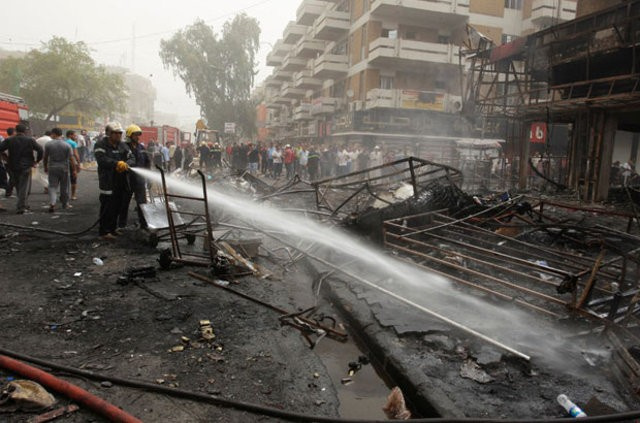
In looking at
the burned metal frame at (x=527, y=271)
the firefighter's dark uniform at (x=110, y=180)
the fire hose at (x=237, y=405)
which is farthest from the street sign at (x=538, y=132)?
the fire hose at (x=237, y=405)

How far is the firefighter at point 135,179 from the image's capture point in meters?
6.64

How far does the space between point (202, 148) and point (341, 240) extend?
1559 centimetres

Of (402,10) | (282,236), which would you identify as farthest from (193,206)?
(402,10)

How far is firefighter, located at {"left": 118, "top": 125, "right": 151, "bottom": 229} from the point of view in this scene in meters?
6.64

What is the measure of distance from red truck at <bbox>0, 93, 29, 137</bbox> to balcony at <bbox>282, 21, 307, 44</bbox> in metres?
35.0

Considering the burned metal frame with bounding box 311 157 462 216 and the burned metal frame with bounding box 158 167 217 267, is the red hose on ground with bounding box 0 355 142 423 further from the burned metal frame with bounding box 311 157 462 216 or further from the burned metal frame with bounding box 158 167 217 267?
the burned metal frame with bounding box 311 157 462 216

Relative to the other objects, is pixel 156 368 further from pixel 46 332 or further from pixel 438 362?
pixel 438 362

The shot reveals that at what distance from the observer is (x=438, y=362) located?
3.32 meters

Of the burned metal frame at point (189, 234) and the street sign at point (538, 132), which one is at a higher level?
the street sign at point (538, 132)

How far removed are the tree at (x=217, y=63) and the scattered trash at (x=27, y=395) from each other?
146ft

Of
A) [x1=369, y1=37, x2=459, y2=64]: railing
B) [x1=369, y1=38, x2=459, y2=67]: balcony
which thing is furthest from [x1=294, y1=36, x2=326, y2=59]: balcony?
[x1=369, y1=37, x2=459, y2=64]: railing

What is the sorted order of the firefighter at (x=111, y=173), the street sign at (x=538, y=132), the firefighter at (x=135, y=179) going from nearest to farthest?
the firefighter at (x=111, y=173) → the firefighter at (x=135, y=179) → the street sign at (x=538, y=132)

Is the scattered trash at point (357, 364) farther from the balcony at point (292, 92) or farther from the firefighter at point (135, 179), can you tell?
the balcony at point (292, 92)

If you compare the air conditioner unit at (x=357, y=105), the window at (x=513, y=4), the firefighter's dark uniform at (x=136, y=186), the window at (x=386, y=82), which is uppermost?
the window at (x=513, y=4)
